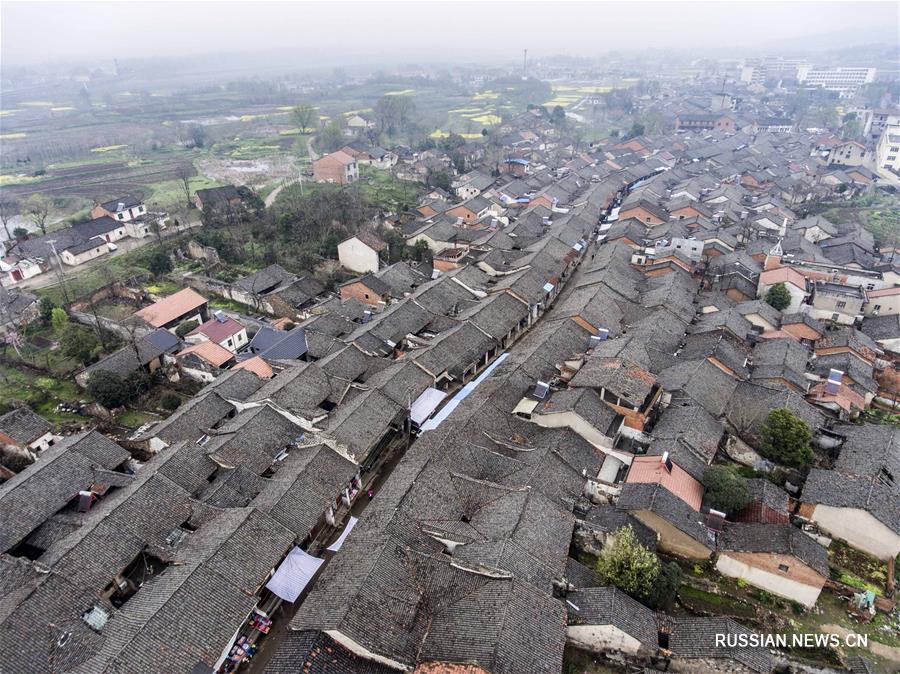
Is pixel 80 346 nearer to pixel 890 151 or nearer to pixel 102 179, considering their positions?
pixel 102 179

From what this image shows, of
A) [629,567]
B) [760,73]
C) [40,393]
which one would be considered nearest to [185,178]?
[40,393]

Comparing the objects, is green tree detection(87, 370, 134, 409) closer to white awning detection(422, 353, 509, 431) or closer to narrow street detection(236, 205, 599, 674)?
narrow street detection(236, 205, 599, 674)

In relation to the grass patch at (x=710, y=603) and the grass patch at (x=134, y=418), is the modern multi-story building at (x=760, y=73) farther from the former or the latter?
the grass patch at (x=134, y=418)

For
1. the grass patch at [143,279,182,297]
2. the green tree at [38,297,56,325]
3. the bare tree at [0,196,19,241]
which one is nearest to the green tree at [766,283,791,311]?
the grass patch at [143,279,182,297]

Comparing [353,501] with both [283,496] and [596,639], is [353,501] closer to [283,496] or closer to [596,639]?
[283,496]

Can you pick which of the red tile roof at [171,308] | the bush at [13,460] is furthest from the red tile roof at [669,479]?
the red tile roof at [171,308]

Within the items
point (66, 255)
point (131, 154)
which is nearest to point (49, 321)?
point (66, 255)
